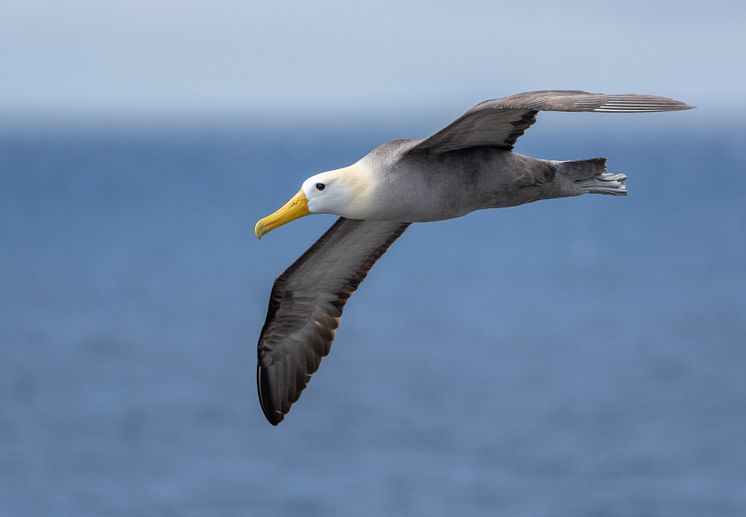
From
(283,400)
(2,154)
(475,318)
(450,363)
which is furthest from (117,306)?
(2,154)

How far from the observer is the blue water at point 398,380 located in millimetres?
39375

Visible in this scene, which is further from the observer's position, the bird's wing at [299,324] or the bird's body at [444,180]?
the bird's wing at [299,324]

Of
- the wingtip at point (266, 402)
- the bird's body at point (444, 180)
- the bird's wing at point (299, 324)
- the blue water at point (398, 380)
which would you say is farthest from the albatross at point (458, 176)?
the blue water at point (398, 380)

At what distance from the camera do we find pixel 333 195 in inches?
444

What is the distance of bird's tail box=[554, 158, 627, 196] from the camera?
38.0 feet

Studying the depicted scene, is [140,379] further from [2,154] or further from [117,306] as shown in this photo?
[2,154]

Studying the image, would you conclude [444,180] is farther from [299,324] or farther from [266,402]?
[266,402]

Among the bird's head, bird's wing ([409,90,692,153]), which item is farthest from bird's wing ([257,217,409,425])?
bird's wing ([409,90,692,153])

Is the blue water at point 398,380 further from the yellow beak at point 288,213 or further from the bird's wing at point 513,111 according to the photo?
the bird's wing at point 513,111

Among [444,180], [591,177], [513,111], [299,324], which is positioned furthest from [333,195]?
[299,324]

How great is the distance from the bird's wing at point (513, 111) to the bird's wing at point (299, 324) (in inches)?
102

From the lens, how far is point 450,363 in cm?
5947

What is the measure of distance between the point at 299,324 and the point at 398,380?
4084cm

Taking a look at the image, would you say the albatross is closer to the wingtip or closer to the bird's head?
the bird's head
